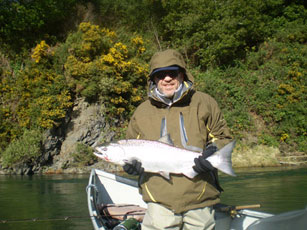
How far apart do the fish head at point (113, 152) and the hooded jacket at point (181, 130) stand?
0.69ft

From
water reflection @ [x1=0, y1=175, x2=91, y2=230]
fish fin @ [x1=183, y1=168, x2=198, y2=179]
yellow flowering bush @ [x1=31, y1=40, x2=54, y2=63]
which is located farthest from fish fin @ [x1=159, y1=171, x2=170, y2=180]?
yellow flowering bush @ [x1=31, y1=40, x2=54, y2=63]

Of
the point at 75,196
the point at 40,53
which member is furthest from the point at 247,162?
the point at 40,53

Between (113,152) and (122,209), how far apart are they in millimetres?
2058

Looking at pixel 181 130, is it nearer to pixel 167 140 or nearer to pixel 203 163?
pixel 167 140

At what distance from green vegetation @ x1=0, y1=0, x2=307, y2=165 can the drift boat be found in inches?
454

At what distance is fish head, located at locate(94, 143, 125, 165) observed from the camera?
3.20m

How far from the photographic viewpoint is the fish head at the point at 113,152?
3.20m

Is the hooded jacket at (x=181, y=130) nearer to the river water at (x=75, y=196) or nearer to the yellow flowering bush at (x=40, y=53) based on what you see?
the river water at (x=75, y=196)

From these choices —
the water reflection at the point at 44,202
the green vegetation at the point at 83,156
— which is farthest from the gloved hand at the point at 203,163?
the green vegetation at the point at 83,156

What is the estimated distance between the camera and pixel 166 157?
304 cm

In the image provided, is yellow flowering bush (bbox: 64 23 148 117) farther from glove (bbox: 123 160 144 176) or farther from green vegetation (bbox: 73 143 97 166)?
glove (bbox: 123 160 144 176)

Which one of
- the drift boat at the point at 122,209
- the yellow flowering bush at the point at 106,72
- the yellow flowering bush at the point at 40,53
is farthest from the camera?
the yellow flowering bush at the point at 40,53

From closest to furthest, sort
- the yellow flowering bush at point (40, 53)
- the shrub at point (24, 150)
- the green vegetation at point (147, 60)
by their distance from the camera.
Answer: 1. the shrub at point (24, 150)
2. the green vegetation at point (147, 60)
3. the yellow flowering bush at point (40, 53)

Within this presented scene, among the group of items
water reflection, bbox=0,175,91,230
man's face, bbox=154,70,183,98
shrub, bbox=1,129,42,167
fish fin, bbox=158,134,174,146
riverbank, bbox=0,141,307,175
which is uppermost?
man's face, bbox=154,70,183,98
